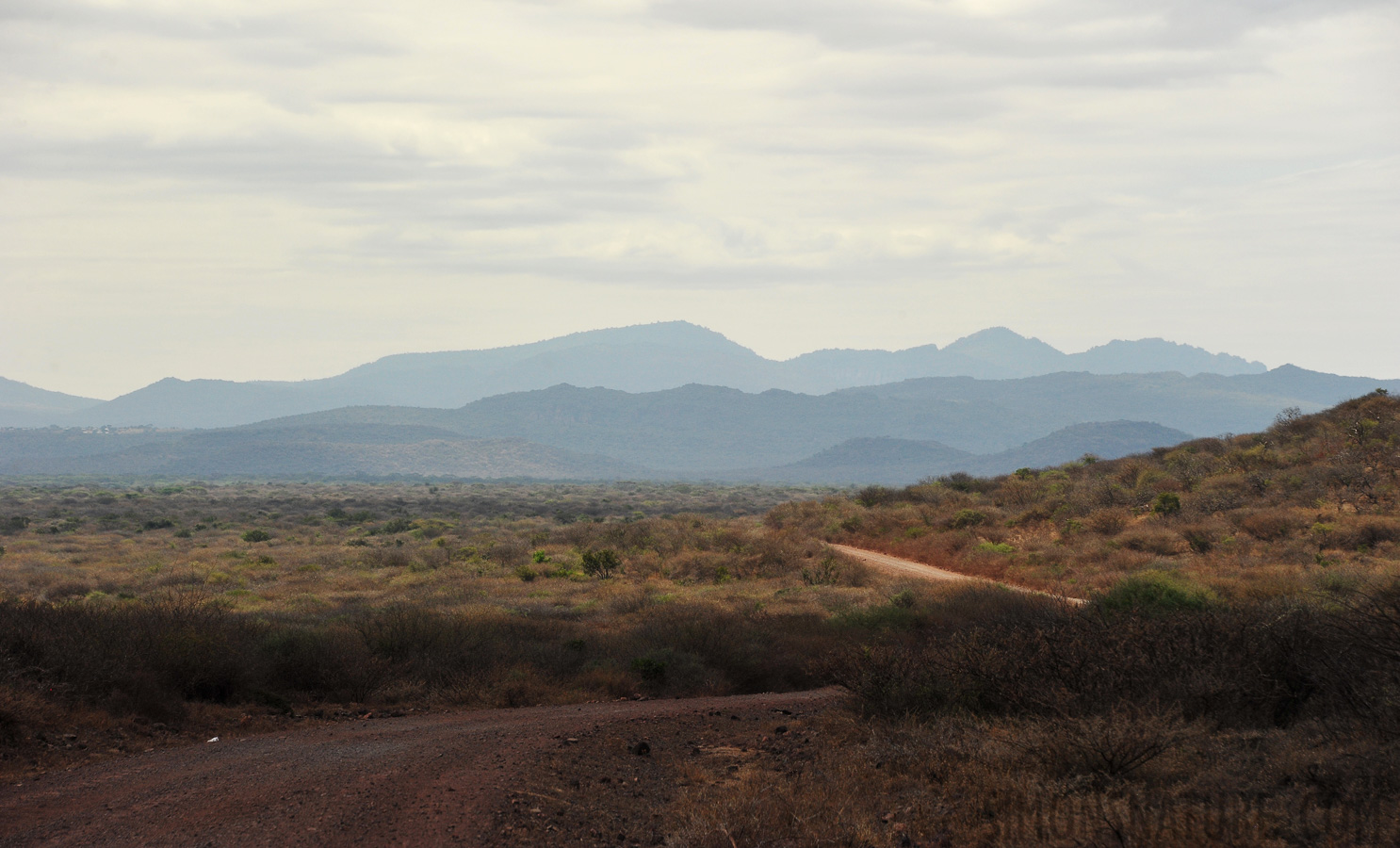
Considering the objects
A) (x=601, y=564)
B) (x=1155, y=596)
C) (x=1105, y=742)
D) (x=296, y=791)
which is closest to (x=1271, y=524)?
(x=1155, y=596)

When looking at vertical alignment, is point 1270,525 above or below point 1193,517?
above

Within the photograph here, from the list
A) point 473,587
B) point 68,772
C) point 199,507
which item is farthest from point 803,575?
point 199,507

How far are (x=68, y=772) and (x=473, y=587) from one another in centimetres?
1690

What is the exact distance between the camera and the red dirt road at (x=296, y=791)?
6.99 metres

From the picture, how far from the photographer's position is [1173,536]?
1096 inches

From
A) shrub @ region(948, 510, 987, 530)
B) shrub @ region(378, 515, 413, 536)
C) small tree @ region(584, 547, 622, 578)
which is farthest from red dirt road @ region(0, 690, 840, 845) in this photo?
shrub @ region(378, 515, 413, 536)

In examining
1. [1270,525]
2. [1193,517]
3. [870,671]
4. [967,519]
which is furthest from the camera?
[967,519]

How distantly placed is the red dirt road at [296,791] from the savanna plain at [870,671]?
519mm

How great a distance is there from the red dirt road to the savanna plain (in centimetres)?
52

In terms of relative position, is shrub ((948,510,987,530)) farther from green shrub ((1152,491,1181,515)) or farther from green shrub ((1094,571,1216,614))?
green shrub ((1094,571,1216,614))

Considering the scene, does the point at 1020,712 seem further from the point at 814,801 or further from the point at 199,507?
the point at 199,507

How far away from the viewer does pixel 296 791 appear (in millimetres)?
7918

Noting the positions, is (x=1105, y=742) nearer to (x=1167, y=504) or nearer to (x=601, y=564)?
(x=601, y=564)

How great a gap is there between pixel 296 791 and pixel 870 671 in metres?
5.62
